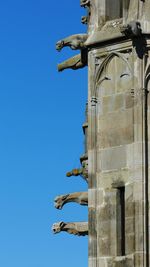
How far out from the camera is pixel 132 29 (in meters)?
29.3

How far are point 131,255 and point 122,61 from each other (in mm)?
5417

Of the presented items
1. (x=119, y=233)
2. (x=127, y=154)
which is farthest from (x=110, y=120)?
(x=119, y=233)

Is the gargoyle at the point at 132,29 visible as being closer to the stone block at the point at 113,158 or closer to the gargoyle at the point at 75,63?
the gargoyle at the point at 75,63

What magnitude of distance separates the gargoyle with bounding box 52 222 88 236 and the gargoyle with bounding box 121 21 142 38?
571cm

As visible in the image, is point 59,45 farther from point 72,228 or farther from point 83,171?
point 72,228

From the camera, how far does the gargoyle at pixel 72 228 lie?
1235 inches

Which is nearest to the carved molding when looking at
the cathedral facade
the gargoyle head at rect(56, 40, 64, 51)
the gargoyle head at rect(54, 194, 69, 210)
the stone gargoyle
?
the cathedral facade

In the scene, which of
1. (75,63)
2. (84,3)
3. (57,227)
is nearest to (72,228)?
(57,227)

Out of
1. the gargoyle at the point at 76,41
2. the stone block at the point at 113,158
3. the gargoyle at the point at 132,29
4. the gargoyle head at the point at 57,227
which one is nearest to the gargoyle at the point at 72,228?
the gargoyle head at the point at 57,227

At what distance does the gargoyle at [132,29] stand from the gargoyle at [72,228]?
571 cm

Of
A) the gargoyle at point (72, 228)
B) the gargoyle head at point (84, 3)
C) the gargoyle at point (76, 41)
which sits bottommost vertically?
the gargoyle at point (72, 228)

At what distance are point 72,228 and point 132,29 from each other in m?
6.23

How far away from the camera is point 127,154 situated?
1160 inches

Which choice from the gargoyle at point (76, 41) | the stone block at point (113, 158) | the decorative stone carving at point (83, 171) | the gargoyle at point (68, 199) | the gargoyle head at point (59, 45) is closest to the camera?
the stone block at point (113, 158)
